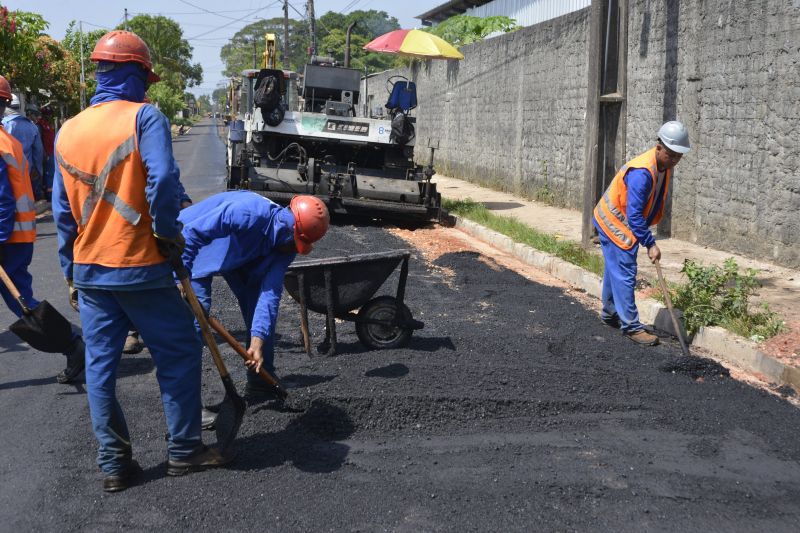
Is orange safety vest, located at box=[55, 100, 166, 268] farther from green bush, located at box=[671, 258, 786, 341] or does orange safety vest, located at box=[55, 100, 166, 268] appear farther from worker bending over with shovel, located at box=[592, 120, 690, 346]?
green bush, located at box=[671, 258, 786, 341]

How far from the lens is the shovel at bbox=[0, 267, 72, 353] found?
199 inches

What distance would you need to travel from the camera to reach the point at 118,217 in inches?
141

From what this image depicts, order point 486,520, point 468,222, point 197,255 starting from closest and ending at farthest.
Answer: point 486,520, point 197,255, point 468,222

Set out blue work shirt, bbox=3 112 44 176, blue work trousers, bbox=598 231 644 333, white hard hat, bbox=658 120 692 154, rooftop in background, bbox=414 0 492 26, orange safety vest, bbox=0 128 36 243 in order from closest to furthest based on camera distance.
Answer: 1. orange safety vest, bbox=0 128 36 243
2. white hard hat, bbox=658 120 692 154
3. blue work trousers, bbox=598 231 644 333
4. blue work shirt, bbox=3 112 44 176
5. rooftop in background, bbox=414 0 492 26

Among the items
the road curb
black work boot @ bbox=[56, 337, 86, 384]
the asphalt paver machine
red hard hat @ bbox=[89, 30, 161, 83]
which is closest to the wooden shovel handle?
black work boot @ bbox=[56, 337, 86, 384]

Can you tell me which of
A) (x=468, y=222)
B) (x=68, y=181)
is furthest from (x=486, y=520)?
(x=468, y=222)

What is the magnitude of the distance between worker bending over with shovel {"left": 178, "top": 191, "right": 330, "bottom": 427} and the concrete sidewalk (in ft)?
11.1

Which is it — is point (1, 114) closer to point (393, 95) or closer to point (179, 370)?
point (179, 370)

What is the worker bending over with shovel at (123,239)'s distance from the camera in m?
3.54

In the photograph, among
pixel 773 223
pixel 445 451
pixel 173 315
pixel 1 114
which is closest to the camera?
pixel 173 315

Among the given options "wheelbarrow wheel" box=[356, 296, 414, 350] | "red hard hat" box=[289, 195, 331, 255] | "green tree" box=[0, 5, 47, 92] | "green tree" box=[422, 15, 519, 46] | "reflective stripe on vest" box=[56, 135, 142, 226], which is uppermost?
"green tree" box=[422, 15, 519, 46]

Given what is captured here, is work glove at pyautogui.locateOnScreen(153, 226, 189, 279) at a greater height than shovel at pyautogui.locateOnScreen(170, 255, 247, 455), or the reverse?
work glove at pyautogui.locateOnScreen(153, 226, 189, 279)

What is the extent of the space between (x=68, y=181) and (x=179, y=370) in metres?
0.93

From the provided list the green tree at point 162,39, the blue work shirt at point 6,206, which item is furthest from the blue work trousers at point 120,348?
the green tree at point 162,39
